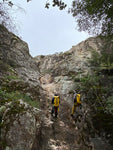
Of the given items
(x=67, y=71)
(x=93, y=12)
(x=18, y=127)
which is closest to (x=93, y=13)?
(x=93, y=12)

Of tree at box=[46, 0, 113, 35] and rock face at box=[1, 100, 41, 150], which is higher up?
tree at box=[46, 0, 113, 35]

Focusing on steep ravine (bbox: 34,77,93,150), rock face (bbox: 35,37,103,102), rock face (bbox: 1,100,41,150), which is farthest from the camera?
rock face (bbox: 35,37,103,102)

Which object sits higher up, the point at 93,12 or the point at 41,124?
the point at 93,12

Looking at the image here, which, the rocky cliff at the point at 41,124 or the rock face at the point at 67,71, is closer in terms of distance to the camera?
the rocky cliff at the point at 41,124

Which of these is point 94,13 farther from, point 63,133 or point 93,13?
point 63,133

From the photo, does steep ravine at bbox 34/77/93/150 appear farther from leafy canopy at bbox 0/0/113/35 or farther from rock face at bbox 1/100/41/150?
leafy canopy at bbox 0/0/113/35

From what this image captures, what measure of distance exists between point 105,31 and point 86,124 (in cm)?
580

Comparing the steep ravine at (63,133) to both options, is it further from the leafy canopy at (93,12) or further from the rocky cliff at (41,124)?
the leafy canopy at (93,12)

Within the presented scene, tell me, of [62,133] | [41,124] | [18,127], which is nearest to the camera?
[18,127]

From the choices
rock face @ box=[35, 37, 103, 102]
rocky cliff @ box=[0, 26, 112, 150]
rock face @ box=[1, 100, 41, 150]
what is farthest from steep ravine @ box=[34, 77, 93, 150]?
rock face @ box=[35, 37, 103, 102]

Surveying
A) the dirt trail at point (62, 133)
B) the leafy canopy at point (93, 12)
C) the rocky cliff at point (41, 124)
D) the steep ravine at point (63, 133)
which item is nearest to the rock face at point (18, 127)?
the rocky cliff at point (41, 124)

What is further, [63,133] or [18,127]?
[63,133]

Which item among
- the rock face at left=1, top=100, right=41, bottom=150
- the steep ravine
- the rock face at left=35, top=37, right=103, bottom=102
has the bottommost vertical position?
the steep ravine

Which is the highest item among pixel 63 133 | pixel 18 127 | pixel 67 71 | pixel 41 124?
pixel 67 71
